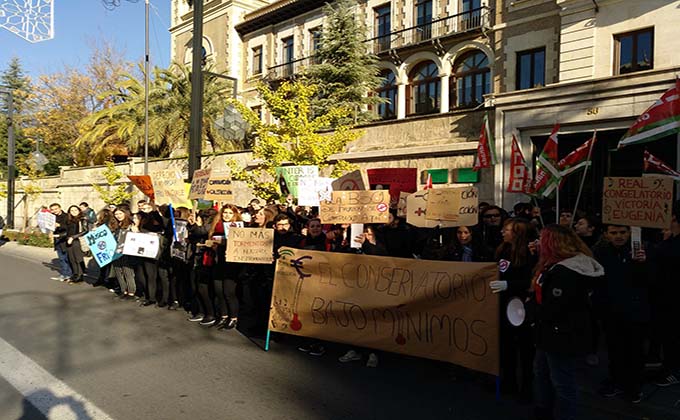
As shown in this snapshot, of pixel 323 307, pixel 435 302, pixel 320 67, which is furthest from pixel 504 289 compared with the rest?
pixel 320 67

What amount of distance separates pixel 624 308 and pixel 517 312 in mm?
1209

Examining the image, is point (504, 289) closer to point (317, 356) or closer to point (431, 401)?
point (431, 401)

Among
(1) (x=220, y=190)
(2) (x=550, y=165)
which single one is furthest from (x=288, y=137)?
(2) (x=550, y=165)

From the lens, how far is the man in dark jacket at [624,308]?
4.79 meters

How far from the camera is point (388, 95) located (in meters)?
28.1

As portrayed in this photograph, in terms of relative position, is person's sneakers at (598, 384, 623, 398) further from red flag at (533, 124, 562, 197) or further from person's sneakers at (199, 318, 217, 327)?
person's sneakers at (199, 318, 217, 327)

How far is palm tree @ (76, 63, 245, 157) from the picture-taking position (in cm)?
2673

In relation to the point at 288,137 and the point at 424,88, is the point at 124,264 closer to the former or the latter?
the point at 288,137

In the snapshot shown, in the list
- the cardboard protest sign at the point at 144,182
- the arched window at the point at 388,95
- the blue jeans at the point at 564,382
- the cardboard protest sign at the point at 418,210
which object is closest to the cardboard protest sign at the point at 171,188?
the cardboard protest sign at the point at 144,182

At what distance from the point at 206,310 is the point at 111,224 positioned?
352 centimetres

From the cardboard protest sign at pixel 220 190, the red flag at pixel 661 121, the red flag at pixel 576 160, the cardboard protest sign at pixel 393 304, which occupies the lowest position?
the cardboard protest sign at pixel 393 304

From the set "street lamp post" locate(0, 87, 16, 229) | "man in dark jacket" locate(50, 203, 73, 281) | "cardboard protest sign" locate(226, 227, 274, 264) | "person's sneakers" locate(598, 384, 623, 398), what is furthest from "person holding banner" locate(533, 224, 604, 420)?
"street lamp post" locate(0, 87, 16, 229)

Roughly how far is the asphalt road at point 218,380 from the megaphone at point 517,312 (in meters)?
0.85

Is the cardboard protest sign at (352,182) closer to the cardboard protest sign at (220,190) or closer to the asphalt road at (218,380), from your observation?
the cardboard protest sign at (220,190)
